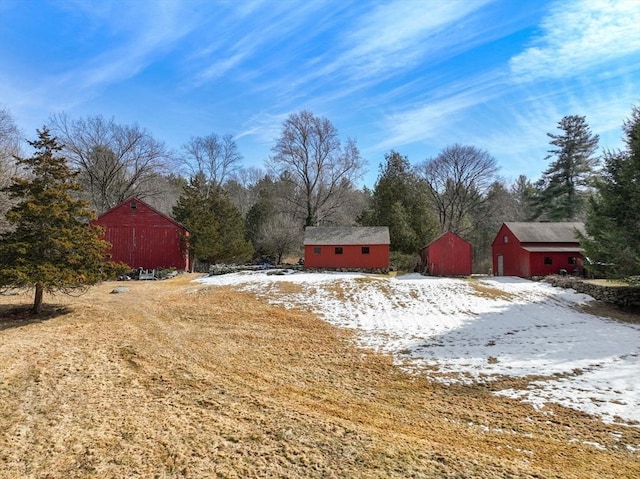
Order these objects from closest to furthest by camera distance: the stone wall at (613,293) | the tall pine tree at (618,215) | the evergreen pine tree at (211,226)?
the tall pine tree at (618,215)
the stone wall at (613,293)
the evergreen pine tree at (211,226)

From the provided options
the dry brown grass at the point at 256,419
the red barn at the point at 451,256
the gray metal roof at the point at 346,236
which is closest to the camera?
the dry brown grass at the point at 256,419

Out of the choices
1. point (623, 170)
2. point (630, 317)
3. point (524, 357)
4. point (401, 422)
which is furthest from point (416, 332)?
point (623, 170)

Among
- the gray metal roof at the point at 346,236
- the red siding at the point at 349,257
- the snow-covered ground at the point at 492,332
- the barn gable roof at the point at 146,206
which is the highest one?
the barn gable roof at the point at 146,206

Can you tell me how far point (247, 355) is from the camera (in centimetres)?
945

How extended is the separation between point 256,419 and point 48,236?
10312 mm

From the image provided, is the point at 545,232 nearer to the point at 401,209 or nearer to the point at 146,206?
the point at 401,209

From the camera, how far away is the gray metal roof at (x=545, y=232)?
28.4 metres

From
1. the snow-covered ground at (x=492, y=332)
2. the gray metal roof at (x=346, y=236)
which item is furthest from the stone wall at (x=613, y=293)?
the gray metal roof at (x=346, y=236)

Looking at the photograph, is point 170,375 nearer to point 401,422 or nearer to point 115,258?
point 401,422

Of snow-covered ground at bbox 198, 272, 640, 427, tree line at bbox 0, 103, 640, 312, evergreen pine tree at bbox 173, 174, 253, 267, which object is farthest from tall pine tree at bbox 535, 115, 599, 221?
evergreen pine tree at bbox 173, 174, 253, 267

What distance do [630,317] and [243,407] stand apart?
17.3m

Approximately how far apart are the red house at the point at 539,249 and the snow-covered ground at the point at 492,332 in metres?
5.93

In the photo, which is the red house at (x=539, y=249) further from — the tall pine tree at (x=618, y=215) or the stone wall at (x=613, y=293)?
the tall pine tree at (x=618, y=215)

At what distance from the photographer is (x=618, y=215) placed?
55.2 ft
